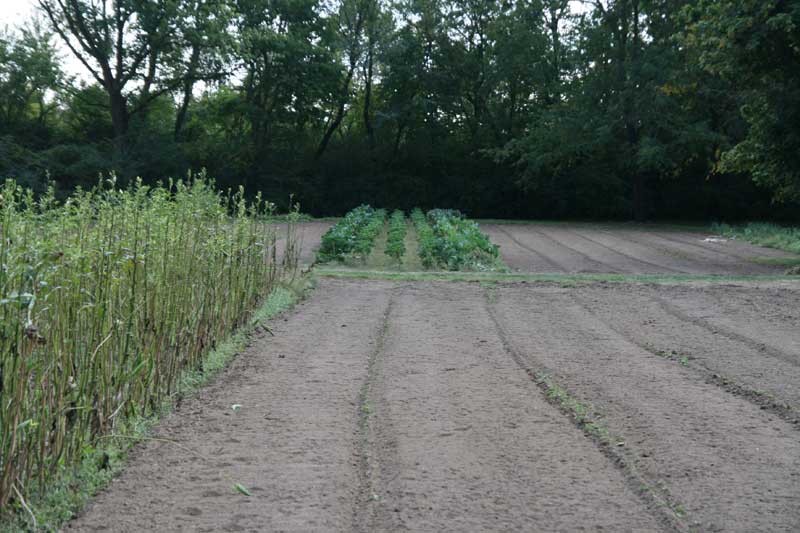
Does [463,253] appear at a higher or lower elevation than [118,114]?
lower

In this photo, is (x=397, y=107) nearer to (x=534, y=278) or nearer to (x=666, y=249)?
(x=666, y=249)

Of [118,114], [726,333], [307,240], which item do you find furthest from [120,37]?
[726,333]

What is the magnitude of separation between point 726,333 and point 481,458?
467 centimetres

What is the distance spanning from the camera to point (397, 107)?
123 feet

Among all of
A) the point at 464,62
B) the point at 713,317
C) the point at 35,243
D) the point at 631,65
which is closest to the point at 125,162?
the point at 464,62

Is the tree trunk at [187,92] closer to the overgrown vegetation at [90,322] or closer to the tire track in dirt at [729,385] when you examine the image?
the overgrown vegetation at [90,322]

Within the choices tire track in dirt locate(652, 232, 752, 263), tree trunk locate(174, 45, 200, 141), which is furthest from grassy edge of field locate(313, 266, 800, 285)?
tree trunk locate(174, 45, 200, 141)

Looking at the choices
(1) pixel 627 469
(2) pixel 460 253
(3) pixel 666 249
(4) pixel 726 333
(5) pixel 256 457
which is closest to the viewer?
(1) pixel 627 469

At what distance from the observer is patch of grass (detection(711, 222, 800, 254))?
20.0m

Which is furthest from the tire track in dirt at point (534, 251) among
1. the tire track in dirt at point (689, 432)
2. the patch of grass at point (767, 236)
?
the tire track in dirt at point (689, 432)

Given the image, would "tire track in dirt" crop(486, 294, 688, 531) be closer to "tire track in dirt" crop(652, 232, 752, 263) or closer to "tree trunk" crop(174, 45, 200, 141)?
"tire track in dirt" crop(652, 232, 752, 263)

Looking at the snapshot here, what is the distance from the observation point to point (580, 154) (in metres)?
31.8

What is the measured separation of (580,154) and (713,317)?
23.9m

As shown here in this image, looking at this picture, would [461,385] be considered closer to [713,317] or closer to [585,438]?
[585,438]
